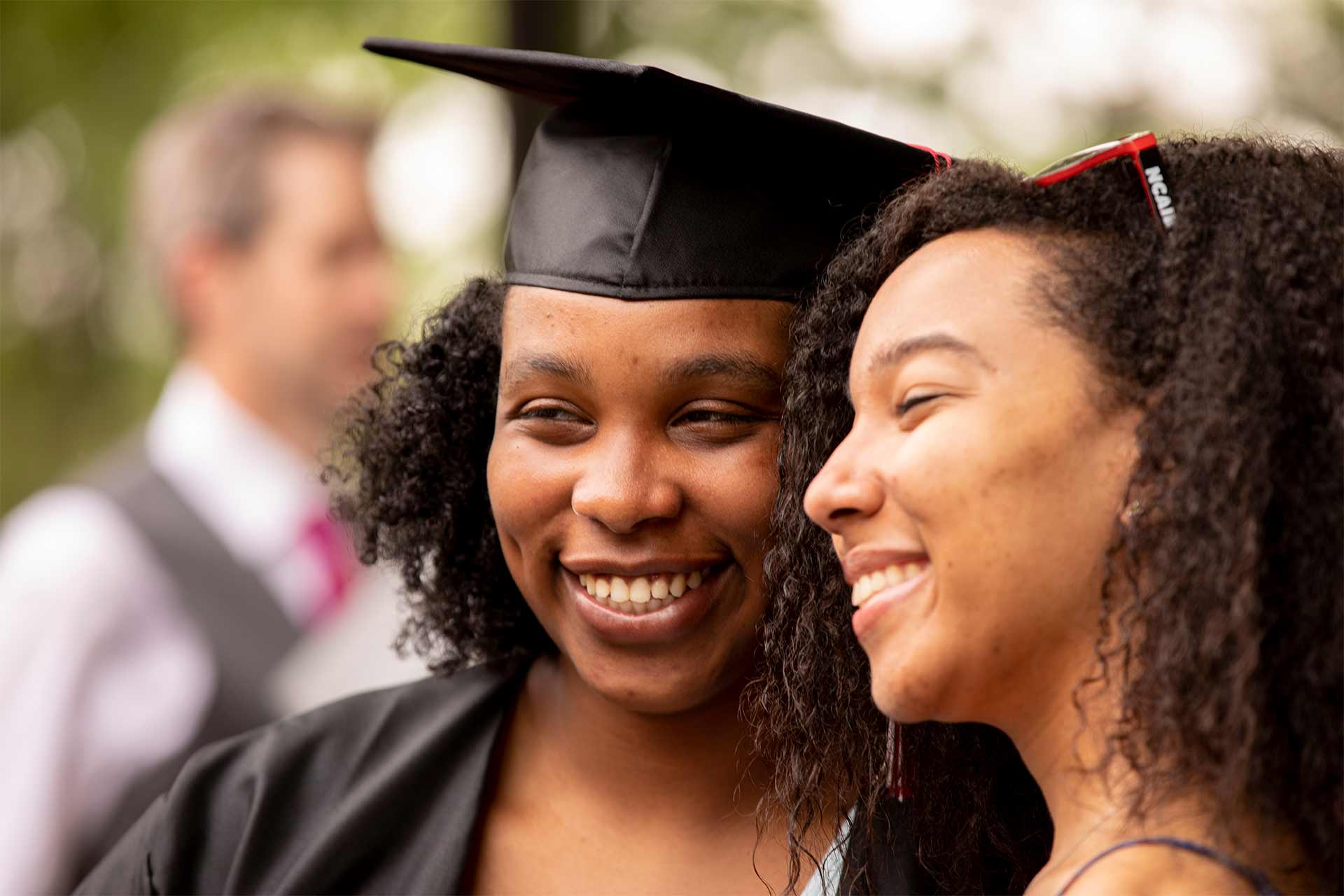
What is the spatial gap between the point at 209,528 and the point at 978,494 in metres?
3.33

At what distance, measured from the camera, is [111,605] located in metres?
4.32

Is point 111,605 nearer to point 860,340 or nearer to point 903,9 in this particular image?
point 860,340

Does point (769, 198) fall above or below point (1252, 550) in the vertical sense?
above

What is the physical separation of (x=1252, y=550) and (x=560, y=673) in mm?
1512

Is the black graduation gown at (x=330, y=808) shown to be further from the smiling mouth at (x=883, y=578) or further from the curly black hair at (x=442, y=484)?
the smiling mouth at (x=883, y=578)

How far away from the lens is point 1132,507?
190cm

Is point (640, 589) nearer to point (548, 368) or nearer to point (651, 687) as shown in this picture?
point (651, 687)

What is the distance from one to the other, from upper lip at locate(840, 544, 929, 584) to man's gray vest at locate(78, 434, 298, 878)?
2.70 metres

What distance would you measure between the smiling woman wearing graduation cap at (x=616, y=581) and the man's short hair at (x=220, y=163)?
269 centimetres

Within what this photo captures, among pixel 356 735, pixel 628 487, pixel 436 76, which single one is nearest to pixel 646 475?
pixel 628 487

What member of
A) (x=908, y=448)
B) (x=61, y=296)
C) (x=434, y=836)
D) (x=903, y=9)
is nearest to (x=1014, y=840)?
Answer: (x=908, y=448)

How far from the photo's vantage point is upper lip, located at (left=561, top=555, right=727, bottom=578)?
2.53 meters

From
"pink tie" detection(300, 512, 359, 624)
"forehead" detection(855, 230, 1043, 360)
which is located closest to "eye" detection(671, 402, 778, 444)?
"forehead" detection(855, 230, 1043, 360)

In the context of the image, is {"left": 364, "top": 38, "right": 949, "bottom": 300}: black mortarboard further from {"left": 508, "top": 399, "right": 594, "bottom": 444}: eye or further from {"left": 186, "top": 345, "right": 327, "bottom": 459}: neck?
{"left": 186, "top": 345, "right": 327, "bottom": 459}: neck
